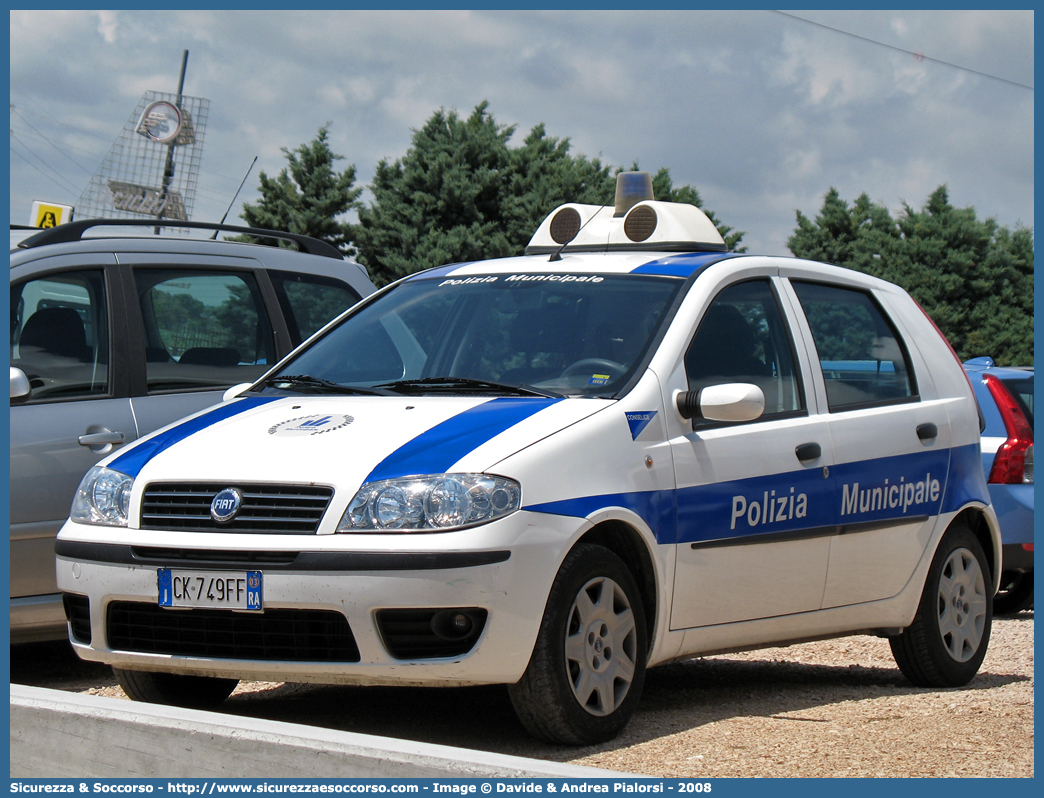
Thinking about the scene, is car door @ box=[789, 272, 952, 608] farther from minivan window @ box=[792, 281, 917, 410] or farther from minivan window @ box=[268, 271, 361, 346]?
minivan window @ box=[268, 271, 361, 346]

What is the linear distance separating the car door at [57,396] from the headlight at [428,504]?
2.17 metres

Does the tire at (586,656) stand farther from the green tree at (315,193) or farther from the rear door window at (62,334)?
the green tree at (315,193)

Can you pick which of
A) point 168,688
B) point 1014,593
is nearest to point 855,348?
point 168,688

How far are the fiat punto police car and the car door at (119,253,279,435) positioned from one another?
84 cm

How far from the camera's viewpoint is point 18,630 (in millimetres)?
5980

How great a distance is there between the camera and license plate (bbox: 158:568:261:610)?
4.38 m

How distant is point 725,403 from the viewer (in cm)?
498

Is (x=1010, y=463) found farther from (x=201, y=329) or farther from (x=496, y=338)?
(x=201, y=329)

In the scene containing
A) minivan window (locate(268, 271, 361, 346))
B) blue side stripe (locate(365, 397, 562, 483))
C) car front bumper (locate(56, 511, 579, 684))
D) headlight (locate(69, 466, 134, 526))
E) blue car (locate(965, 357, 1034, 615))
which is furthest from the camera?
blue car (locate(965, 357, 1034, 615))

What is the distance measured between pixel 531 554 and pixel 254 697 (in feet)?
6.37

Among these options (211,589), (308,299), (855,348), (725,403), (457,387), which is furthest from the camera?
(308,299)

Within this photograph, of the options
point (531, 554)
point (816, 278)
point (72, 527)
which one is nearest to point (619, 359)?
point (531, 554)

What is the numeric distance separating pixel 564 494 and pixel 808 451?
1487 mm

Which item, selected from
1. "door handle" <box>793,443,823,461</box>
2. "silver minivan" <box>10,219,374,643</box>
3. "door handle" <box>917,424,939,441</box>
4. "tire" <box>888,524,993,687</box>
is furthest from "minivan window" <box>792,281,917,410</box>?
"silver minivan" <box>10,219,374,643</box>
